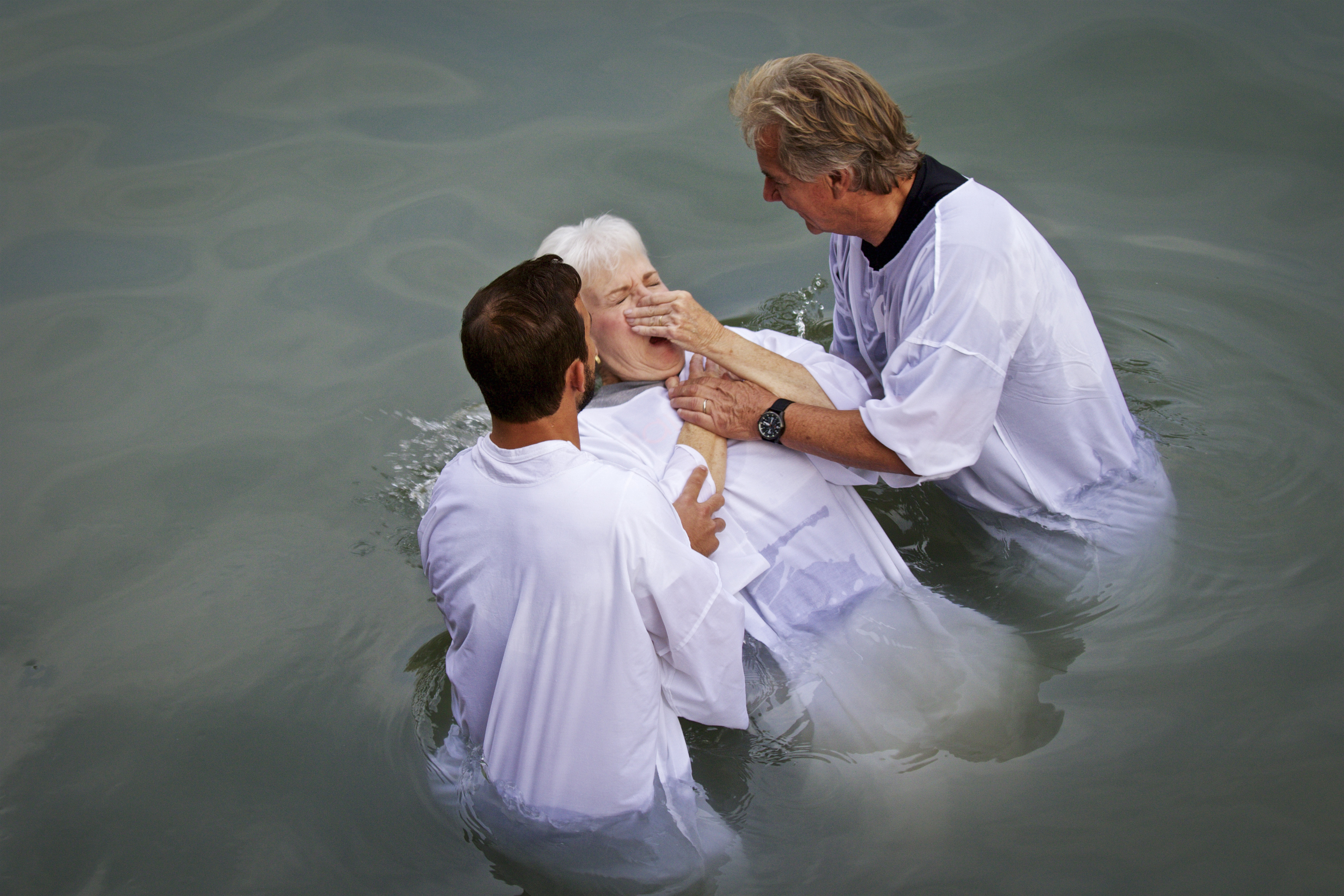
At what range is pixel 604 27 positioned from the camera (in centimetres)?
701

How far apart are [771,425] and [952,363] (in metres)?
0.58

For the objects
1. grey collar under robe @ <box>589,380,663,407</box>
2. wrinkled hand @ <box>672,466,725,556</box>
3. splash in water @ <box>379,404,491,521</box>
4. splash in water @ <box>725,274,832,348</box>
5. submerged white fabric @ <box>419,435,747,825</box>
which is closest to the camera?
submerged white fabric @ <box>419,435,747,825</box>

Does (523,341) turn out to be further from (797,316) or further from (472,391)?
(797,316)

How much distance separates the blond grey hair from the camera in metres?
2.92

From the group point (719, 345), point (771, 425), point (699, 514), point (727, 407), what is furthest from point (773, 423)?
point (699, 514)

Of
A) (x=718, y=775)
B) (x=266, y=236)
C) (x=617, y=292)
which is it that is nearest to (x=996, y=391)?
(x=617, y=292)

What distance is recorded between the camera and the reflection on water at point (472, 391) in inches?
117

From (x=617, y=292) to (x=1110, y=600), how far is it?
2.02m

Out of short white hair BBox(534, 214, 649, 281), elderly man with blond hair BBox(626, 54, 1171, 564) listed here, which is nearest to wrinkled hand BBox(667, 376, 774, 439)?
elderly man with blond hair BBox(626, 54, 1171, 564)

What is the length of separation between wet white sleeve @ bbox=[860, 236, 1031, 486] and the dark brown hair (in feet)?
3.90

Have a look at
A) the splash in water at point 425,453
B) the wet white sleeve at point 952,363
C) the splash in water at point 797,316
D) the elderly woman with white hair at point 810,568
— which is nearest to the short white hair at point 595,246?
the elderly woman with white hair at point 810,568

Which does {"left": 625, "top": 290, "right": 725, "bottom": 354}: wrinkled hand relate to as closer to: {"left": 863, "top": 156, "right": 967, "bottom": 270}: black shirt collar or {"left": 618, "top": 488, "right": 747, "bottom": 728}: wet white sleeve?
{"left": 863, "top": 156, "right": 967, "bottom": 270}: black shirt collar

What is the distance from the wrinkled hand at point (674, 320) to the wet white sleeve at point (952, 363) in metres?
0.58

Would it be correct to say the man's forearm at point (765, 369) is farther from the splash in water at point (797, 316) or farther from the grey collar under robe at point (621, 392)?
the splash in water at point (797, 316)
